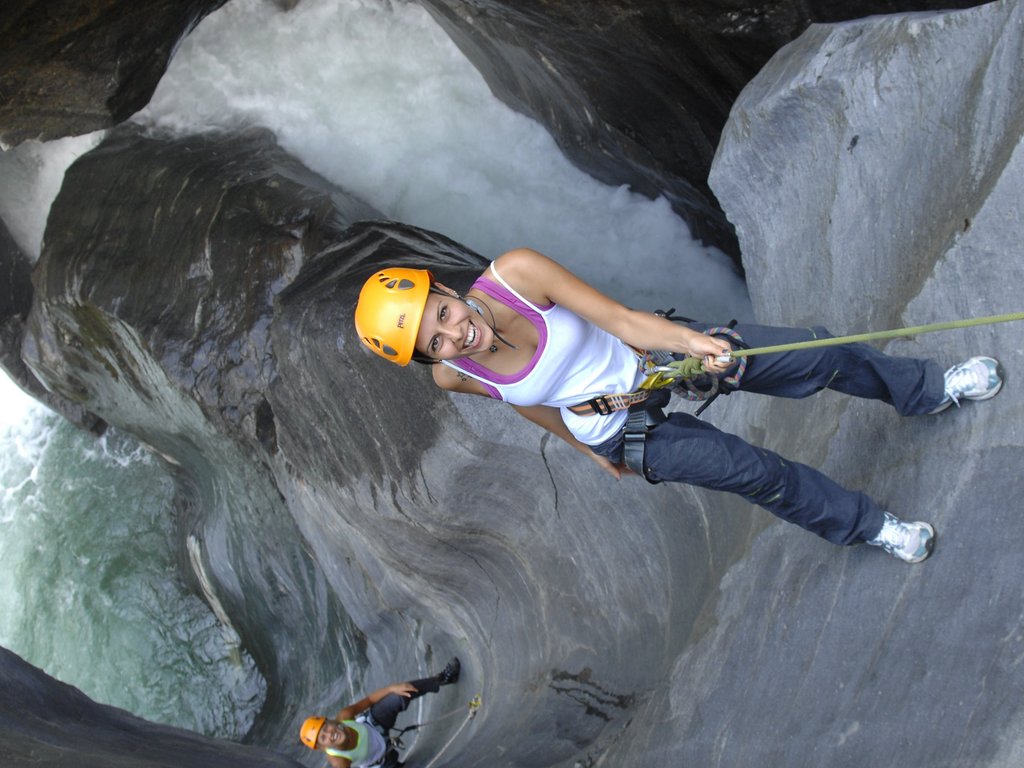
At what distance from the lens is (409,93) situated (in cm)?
850

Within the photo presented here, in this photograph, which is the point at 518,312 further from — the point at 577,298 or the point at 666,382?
the point at 666,382

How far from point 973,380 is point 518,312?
1.47 m

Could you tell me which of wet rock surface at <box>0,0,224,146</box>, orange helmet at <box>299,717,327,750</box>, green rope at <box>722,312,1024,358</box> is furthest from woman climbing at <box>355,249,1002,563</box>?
wet rock surface at <box>0,0,224,146</box>

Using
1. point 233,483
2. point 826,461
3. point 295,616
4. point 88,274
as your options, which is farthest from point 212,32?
point 826,461

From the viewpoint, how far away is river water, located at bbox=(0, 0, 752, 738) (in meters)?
7.86

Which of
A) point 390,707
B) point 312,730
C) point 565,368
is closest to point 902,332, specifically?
point 565,368

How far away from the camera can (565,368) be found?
3.15 meters

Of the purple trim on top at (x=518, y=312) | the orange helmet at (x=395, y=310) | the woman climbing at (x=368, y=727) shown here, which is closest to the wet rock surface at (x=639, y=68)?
the purple trim on top at (x=518, y=312)

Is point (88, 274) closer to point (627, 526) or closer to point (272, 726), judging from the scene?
point (272, 726)

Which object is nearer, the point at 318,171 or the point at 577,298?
the point at 577,298

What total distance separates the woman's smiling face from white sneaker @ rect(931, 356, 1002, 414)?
1.50 meters

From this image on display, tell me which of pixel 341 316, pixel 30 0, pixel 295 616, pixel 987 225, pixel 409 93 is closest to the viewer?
pixel 987 225

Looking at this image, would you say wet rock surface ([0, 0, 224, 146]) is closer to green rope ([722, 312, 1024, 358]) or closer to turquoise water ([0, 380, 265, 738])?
turquoise water ([0, 380, 265, 738])

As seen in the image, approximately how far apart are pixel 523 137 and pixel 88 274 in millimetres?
3700
